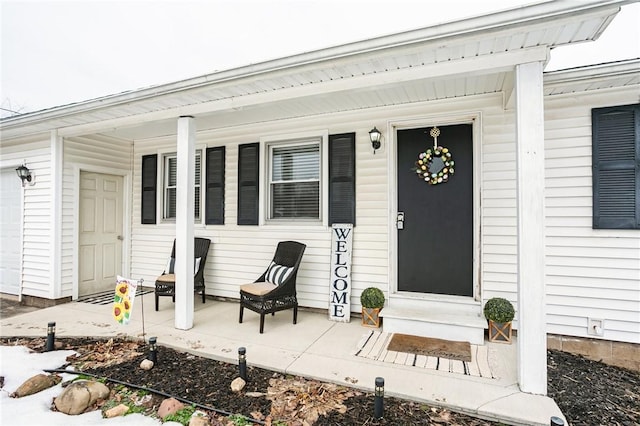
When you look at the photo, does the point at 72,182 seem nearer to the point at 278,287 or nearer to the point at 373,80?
the point at 278,287

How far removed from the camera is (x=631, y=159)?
9.98 feet

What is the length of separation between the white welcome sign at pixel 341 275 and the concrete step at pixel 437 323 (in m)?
0.53

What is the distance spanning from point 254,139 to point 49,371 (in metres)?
3.48

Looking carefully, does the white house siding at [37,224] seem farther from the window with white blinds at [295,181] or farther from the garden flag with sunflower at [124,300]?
the window with white blinds at [295,181]

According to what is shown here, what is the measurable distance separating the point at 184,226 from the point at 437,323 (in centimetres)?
307

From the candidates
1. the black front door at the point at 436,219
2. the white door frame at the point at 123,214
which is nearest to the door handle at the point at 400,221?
the black front door at the point at 436,219

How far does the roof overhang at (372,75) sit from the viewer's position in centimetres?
216

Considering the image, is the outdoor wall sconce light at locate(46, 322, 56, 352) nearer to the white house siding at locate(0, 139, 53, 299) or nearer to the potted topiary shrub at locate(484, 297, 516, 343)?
the white house siding at locate(0, 139, 53, 299)

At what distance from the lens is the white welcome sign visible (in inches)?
158

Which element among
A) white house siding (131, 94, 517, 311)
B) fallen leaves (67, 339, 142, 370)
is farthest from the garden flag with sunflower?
white house siding (131, 94, 517, 311)

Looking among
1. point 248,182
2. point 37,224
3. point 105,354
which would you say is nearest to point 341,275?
point 248,182

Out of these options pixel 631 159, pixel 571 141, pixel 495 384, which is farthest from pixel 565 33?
pixel 495 384

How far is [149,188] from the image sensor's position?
557 cm

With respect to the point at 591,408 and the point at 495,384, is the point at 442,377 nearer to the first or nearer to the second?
the point at 495,384
